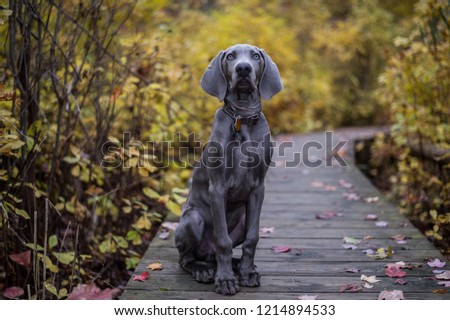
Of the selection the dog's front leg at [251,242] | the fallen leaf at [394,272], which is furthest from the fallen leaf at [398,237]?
the dog's front leg at [251,242]

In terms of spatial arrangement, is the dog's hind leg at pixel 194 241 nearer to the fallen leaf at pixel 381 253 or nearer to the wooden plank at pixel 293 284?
the wooden plank at pixel 293 284

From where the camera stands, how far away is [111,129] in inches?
201

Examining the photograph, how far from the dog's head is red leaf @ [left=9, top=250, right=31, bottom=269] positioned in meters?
1.69

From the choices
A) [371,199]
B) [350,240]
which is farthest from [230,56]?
[371,199]

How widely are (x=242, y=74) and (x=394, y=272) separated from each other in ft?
5.51

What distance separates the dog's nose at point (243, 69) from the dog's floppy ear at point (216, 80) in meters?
0.21

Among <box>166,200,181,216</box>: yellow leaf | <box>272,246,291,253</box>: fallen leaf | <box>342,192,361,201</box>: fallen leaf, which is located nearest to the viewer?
<box>272,246,291,253</box>: fallen leaf

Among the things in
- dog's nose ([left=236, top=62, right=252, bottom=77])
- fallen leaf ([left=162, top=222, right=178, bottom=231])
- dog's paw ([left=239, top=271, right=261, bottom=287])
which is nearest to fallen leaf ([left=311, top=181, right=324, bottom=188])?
fallen leaf ([left=162, top=222, right=178, bottom=231])

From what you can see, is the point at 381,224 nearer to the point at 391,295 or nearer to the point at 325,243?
the point at 325,243

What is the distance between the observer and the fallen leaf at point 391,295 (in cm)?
300

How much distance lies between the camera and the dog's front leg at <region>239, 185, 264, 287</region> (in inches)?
126

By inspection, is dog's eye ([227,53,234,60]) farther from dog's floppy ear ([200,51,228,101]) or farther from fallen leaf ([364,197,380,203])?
fallen leaf ([364,197,380,203])

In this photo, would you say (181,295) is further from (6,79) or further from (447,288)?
(6,79)

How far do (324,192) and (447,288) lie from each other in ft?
9.63
